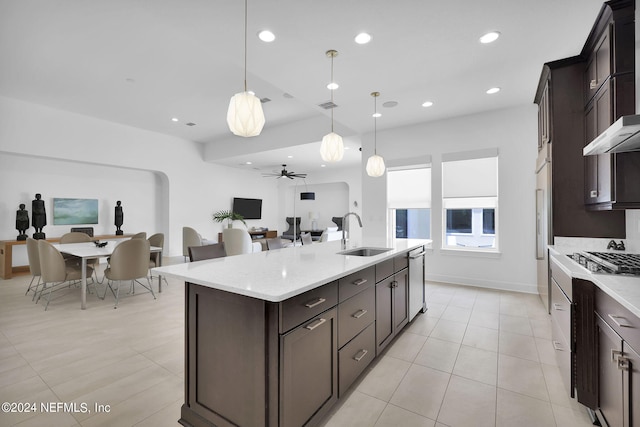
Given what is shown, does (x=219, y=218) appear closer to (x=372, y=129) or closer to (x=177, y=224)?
(x=177, y=224)

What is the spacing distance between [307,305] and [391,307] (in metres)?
1.32

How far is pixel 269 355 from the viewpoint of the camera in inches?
52.0

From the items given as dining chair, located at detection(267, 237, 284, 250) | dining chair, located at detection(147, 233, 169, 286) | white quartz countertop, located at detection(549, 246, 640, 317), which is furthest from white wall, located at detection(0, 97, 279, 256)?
white quartz countertop, located at detection(549, 246, 640, 317)

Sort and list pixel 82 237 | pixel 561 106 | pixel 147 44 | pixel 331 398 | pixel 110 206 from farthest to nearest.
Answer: pixel 110 206 → pixel 82 237 → pixel 147 44 → pixel 561 106 → pixel 331 398

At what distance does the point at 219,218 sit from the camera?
891 cm

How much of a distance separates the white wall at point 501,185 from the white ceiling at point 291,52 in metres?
0.30

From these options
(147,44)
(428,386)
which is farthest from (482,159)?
(147,44)

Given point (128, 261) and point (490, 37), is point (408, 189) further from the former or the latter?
point (128, 261)

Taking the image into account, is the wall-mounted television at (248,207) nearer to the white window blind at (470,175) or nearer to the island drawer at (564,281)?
the white window blind at (470,175)

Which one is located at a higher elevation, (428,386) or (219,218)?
(219,218)

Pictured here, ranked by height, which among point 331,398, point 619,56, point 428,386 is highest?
point 619,56

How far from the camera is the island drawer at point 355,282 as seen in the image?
179 centimetres

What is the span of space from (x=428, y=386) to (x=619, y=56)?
9.58 feet

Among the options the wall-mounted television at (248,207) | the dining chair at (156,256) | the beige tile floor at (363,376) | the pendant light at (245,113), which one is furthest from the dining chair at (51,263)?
the wall-mounted television at (248,207)
